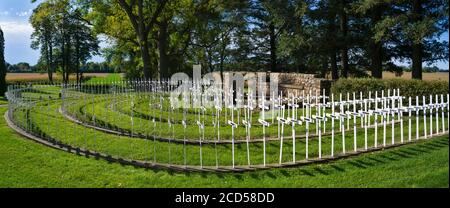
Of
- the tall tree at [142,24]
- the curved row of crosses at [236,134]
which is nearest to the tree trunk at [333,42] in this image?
the curved row of crosses at [236,134]

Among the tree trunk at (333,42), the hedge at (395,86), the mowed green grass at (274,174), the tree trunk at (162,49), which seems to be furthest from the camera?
the tree trunk at (162,49)

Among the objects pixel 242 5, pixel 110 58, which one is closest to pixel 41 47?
pixel 110 58

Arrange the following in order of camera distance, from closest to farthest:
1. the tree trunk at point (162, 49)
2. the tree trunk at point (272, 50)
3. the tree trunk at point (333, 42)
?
the tree trunk at point (333, 42)
the tree trunk at point (162, 49)
the tree trunk at point (272, 50)

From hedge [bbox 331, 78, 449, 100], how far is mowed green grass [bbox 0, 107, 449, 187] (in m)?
4.96

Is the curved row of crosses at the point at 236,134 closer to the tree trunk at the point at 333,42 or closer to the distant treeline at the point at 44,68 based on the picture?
the tree trunk at the point at 333,42

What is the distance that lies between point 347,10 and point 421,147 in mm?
16770

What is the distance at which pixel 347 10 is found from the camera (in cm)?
2430

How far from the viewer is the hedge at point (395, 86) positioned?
13922 mm

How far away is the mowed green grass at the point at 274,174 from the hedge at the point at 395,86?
4.96 meters

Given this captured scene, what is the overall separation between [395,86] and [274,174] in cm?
931

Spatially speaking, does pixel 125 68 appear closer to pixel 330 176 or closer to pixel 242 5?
pixel 242 5

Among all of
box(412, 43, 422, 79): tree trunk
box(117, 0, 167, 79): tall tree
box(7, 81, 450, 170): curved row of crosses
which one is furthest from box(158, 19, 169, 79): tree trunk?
box(412, 43, 422, 79): tree trunk

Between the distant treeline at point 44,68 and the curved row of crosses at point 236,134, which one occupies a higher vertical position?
the distant treeline at point 44,68

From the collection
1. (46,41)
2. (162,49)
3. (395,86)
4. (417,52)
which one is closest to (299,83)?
(395,86)
